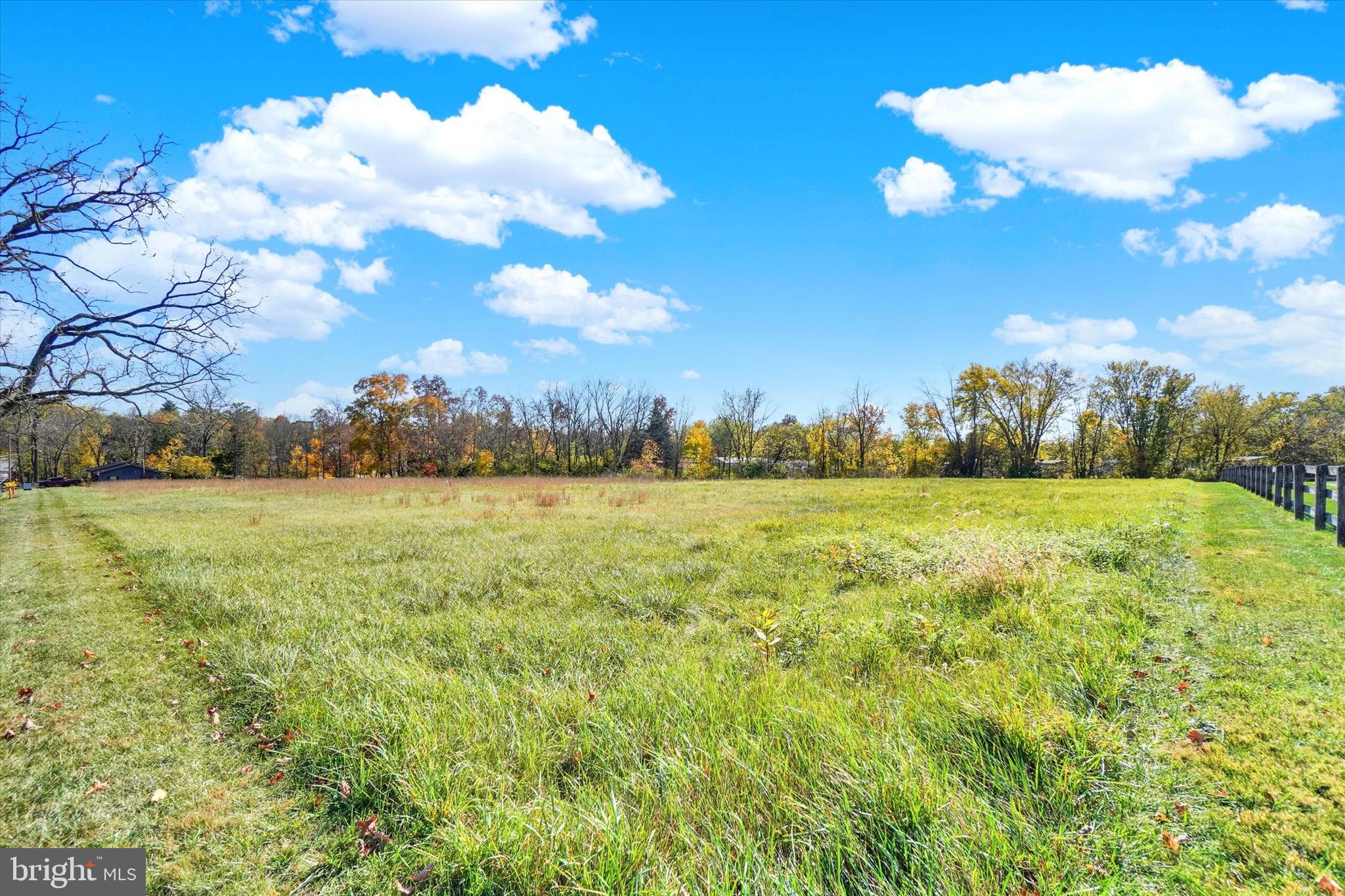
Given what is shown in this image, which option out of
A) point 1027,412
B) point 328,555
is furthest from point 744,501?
point 1027,412

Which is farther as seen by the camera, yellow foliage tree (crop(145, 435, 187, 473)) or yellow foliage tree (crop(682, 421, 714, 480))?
yellow foliage tree (crop(682, 421, 714, 480))

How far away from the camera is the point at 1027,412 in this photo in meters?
58.8

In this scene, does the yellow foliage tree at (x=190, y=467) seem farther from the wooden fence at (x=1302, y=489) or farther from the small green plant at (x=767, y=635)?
the wooden fence at (x=1302, y=489)

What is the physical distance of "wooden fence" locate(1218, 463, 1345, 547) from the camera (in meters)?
9.50

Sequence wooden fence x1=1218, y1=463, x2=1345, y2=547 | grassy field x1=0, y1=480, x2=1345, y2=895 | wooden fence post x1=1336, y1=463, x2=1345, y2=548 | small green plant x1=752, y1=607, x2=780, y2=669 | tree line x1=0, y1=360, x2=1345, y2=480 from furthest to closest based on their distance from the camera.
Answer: tree line x1=0, y1=360, x2=1345, y2=480, wooden fence x1=1218, y1=463, x2=1345, y2=547, wooden fence post x1=1336, y1=463, x2=1345, y2=548, small green plant x1=752, y1=607, x2=780, y2=669, grassy field x1=0, y1=480, x2=1345, y2=895

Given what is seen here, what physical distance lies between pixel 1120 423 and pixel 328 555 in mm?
72023

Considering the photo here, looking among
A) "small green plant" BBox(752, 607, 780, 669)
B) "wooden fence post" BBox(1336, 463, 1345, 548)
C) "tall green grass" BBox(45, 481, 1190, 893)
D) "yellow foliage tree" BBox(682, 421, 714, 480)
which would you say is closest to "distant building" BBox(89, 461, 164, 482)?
"yellow foliage tree" BBox(682, 421, 714, 480)

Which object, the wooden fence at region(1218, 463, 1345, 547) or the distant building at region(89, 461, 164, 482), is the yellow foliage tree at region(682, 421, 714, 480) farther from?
the distant building at region(89, 461, 164, 482)

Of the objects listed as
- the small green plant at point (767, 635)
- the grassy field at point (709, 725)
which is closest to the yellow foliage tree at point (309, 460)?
the grassy field at point (709, 725)

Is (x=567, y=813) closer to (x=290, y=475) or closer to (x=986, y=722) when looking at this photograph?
(x=986, y=722)

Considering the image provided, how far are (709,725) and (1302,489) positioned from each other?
15326mm

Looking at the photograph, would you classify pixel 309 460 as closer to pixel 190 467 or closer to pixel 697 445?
pixel 190 467

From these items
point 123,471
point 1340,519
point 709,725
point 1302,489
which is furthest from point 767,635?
point 123,471

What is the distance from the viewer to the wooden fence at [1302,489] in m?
9.50
